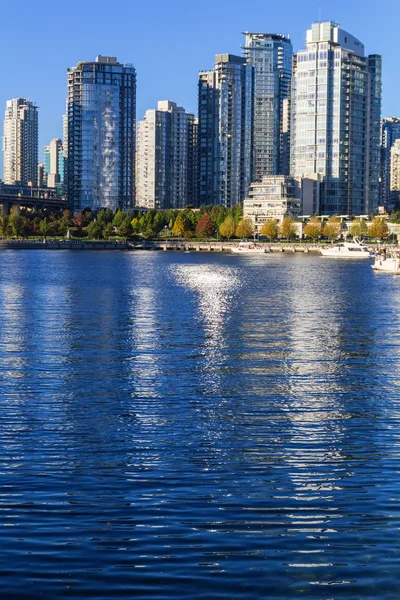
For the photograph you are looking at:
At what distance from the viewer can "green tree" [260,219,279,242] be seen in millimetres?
193625

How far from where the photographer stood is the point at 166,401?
2650cm

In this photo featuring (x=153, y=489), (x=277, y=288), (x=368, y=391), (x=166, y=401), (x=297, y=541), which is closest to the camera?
(x=297, y=541)

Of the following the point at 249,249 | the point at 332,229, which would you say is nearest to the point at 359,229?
the point at 332,229

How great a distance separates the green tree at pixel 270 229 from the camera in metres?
194

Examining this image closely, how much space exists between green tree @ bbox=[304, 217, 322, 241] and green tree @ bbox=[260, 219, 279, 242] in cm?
671

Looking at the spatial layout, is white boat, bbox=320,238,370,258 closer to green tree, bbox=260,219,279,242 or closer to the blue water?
green tree, bbox=260,219,279,242

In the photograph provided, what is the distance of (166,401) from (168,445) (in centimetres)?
541

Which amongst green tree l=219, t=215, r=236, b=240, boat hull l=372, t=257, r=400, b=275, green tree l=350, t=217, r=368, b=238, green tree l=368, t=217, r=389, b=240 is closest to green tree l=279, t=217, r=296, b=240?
green tree l=219, t=215, r=236, b=240

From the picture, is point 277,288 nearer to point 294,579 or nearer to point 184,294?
point 184,294

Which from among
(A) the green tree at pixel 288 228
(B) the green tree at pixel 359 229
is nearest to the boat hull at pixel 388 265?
(B) the green tree at pixel 359 229

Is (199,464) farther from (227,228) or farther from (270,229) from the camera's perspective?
(227,228)

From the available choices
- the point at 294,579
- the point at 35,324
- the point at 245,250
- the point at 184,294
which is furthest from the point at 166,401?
the point at 245,250

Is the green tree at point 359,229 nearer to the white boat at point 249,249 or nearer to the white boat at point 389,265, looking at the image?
the white boat at point 249,249

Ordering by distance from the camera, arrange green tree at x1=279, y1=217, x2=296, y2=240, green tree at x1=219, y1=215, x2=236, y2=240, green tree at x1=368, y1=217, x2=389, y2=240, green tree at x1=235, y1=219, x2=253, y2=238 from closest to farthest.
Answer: green tree at x1=368, y1=217, x2=389, y2=240 < green tree at x1=279, y1=217, x2=296, y2=240 < green tree at x1=235, y1=219, x2=253, y2=238 < green tree at x1=219, y1=215, x2=236, y2=240
